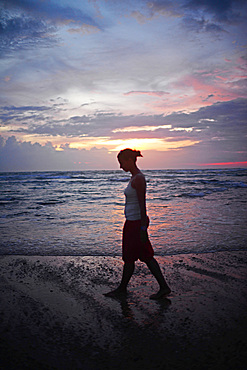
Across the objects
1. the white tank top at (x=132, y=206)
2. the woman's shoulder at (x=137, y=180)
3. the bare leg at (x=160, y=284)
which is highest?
the woman's shoulder at (x=137, y=180)

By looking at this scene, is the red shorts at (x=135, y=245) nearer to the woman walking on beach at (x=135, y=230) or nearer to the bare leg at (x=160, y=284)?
the woman walking on beach at (x=135, y=230)

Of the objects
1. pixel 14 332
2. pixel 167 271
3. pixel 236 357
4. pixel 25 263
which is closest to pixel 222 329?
pixel 236 357

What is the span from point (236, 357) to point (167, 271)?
2.05 metres

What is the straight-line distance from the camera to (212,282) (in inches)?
144

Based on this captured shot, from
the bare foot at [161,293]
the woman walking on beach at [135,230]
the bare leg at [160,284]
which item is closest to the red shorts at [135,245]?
the woman walking on beach at [135,230]

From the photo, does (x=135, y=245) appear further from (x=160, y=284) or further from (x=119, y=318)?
(x=119, y=318)

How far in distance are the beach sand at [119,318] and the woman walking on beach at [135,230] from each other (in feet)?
0.62

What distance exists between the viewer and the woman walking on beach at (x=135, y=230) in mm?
3252

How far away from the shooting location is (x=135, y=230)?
3.35 m

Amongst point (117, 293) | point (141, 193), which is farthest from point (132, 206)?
point (117, 293)

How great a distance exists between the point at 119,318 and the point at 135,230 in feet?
3.41

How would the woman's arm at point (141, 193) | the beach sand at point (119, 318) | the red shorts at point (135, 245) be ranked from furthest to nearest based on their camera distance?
the red shorts at point (135, 245) < the woman's arm at point (141, 193) < the beach sand at point (119, 318)

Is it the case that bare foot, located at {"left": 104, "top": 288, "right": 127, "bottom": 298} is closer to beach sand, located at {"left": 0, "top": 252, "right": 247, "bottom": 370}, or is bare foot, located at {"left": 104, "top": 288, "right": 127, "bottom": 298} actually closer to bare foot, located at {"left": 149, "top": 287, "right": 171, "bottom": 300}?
beach sand, located at {"left": 0, "top": 252, "right": 247, "bottom": 370}

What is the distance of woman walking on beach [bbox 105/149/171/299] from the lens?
3.25 meters
